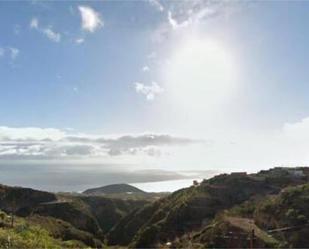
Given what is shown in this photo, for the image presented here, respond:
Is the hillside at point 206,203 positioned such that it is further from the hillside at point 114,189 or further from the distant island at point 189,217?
the hillside at point 114,189

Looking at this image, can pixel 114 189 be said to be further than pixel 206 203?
Yes

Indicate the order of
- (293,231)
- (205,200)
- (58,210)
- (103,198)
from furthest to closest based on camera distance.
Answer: (103,198), (58,210), (205,200), (293,231)

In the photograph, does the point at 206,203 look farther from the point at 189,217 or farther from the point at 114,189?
the point at 114,189

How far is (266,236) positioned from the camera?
3055 cm

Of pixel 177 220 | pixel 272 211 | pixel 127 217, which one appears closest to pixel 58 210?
pixel 127 217

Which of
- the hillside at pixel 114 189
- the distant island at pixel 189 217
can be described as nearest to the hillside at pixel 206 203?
the distant island at pixel 189 217

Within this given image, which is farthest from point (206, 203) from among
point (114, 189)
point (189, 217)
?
point (114, 189)

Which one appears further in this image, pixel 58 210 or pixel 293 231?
pixel 58 210

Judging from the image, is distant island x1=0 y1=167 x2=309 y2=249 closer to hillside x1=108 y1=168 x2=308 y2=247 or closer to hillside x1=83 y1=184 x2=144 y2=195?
hillside x1=108 y1=168 x2=308 y2=247

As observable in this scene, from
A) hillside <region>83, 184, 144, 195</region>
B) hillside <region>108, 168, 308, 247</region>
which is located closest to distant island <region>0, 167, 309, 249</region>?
hillside <region>108, 168, 308, 247</region>

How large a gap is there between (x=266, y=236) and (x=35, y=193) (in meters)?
52.2

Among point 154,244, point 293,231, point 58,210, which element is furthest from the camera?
point 58,210

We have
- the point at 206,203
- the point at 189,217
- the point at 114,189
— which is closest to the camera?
the point at 189,217

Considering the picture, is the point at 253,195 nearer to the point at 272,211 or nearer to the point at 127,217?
the point at 272,211
